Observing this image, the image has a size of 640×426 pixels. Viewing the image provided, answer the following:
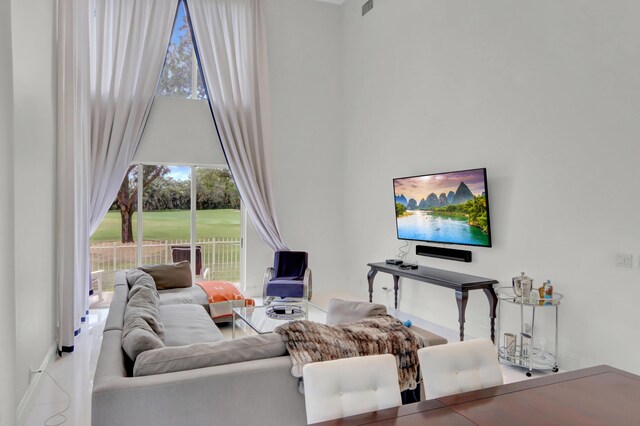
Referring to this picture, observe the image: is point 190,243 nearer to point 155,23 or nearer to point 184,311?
point 184,311

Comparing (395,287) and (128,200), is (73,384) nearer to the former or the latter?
(128,200)

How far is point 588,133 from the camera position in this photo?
12.2ft

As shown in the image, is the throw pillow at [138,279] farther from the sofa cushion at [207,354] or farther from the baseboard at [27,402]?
the sofa cushion at [207,354]

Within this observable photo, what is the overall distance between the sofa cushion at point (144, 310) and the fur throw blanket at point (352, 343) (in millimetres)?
960

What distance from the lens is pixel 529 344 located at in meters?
3.91

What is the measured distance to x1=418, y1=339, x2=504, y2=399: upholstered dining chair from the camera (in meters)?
1.80

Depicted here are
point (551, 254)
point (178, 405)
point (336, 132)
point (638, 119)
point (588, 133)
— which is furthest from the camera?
point (336, 132)

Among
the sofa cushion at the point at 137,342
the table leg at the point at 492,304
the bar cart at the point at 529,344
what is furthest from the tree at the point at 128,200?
the bar cart at the point at 529,344

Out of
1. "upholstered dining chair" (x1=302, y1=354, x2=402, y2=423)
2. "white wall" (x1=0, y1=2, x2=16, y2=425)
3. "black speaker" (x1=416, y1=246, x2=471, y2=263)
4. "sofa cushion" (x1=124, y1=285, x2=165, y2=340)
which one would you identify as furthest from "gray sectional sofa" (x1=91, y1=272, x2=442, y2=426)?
"black speaker" (x1=416, y1=246, x2=471, y2=263)

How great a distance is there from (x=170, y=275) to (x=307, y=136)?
10.9 feet

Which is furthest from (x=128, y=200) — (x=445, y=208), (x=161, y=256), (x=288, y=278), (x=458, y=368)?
(x=458, y=368)

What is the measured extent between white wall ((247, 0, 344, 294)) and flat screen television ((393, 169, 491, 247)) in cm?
189

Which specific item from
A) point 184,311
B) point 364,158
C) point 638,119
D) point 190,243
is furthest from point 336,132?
point 638,119

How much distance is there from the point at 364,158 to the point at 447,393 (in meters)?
5.49
